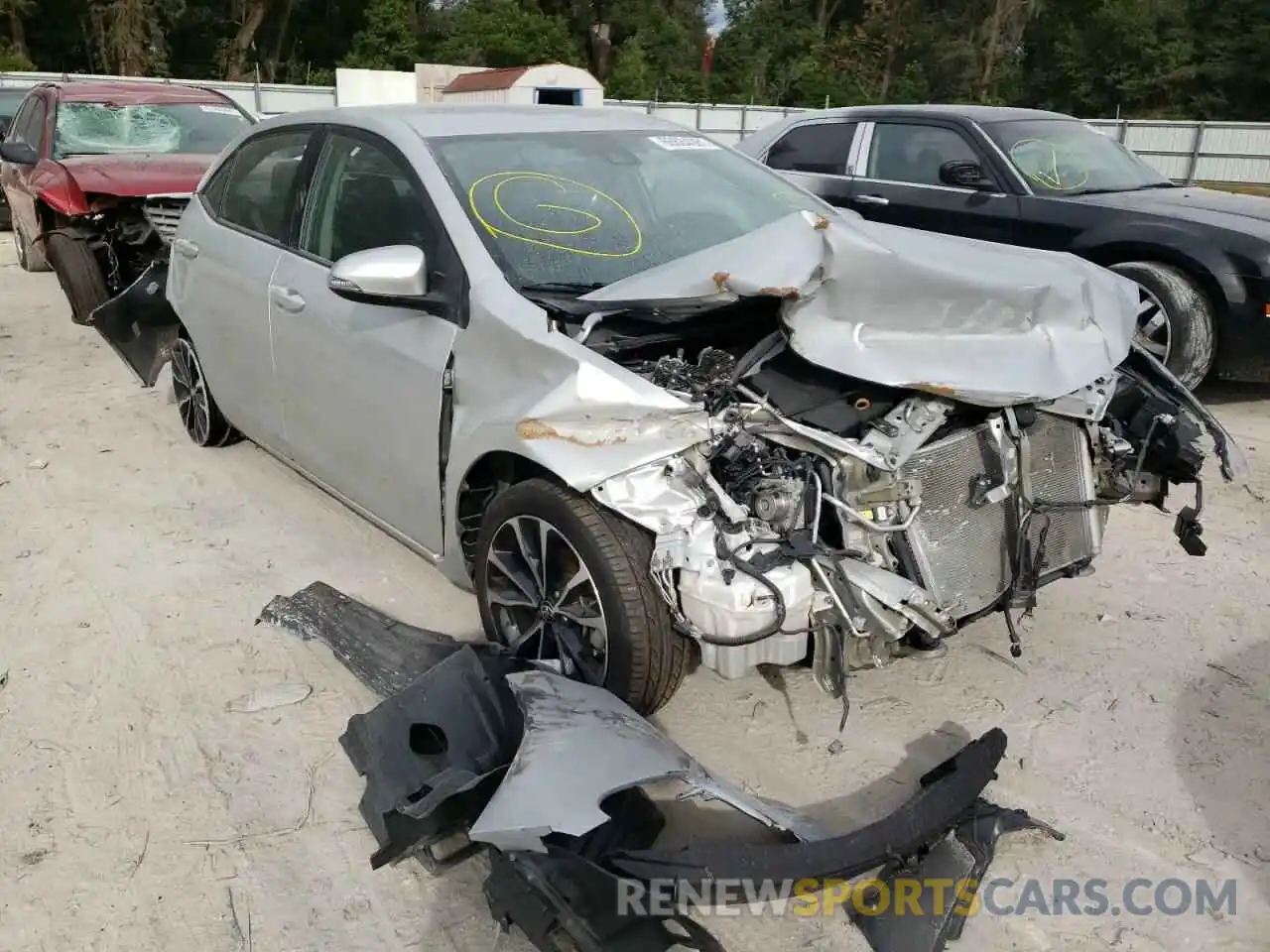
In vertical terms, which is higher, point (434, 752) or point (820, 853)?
point (820, 853)

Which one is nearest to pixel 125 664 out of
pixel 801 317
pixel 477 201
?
pixel 477 201

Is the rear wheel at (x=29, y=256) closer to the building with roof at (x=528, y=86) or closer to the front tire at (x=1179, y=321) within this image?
the front tire at (x=1179, y=321)

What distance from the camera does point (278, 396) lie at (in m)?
4.25

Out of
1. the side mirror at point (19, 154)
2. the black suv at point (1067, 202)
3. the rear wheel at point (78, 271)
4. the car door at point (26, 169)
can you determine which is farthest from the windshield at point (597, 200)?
the car door at point (26, 169)

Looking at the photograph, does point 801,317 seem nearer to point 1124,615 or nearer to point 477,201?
point 477,201

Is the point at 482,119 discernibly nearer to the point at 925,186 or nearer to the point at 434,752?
the point at 434,752

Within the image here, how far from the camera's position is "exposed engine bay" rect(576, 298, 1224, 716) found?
2.67 m

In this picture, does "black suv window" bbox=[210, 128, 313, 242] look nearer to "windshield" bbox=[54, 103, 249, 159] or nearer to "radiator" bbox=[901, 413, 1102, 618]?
"radiator" bbox=[901, 413, 1102, 618]

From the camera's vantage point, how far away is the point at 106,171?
7898 millimetres

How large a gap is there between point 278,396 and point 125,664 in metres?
1.24

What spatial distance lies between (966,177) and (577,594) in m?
5.04

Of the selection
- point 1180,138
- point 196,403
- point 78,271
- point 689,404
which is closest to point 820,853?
point 689,404

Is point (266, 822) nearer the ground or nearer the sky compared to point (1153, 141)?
nearer the ground

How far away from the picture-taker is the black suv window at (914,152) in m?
7.11
